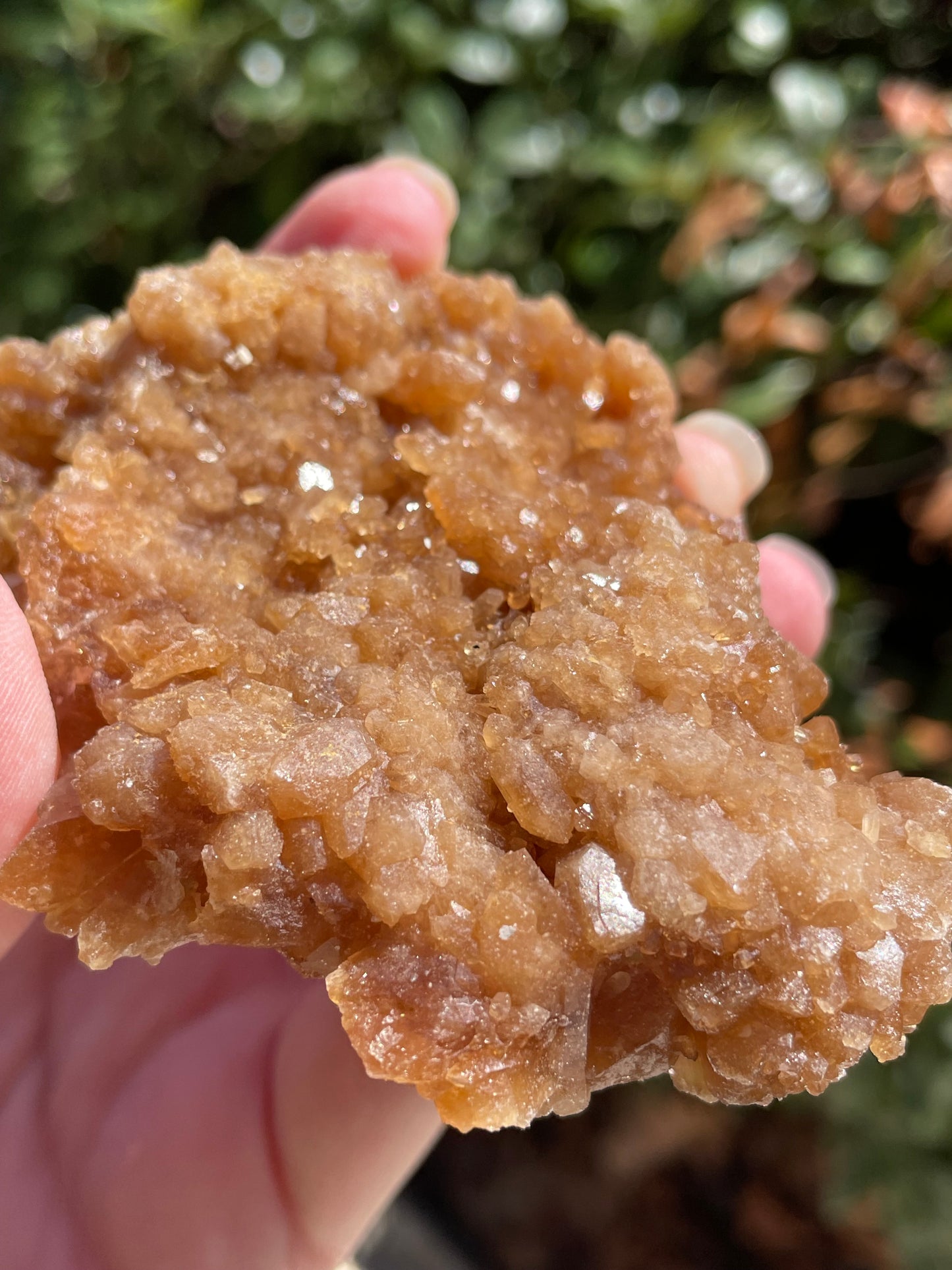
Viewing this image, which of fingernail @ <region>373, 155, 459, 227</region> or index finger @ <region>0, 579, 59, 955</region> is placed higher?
fingernail @ <region>373, 155, 459, 227</region>

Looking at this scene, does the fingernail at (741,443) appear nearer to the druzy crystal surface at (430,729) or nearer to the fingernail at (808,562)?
the fingernail at (808,562)

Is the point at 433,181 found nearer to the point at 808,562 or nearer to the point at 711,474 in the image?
the point at 711,474

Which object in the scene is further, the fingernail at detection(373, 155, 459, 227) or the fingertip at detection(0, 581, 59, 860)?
the fingernail at detection(373, 155, 459, 227)

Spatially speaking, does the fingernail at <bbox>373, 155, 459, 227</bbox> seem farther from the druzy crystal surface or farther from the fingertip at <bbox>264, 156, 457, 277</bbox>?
the druzy crystal surface

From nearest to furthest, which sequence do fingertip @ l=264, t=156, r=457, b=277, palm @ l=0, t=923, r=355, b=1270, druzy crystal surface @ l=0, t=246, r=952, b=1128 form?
druzy crystal surface @ l=0, t=246, r=952, b=1128 → palm @ l=0, t=923, r=355, b=1270 → fingertip @ l=264, t=156, r=457, b=277

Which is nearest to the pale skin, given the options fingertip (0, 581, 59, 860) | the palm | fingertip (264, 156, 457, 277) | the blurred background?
the palm
